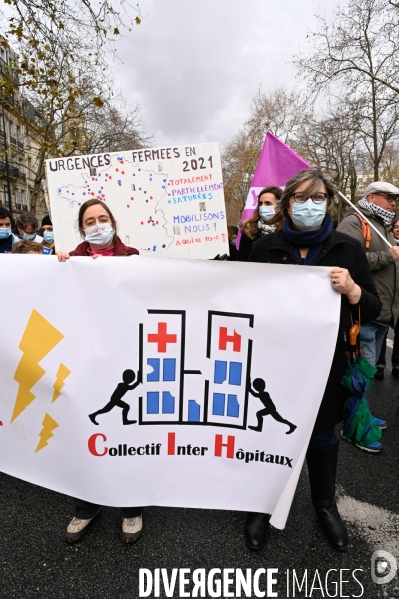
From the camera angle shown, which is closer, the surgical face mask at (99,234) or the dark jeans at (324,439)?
the dark jeans at (324,439)

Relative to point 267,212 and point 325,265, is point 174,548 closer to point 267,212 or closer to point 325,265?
point 325,265

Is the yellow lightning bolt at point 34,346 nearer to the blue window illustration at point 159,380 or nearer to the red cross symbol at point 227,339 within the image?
the blue window illustration at point 159,380

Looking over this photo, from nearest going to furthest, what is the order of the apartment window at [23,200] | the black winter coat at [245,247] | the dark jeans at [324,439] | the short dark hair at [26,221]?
the dark jeans at [324,439]
the black winter coat at [245,247]
the short dark hair at [26,221]
the apartment window at [23,200]

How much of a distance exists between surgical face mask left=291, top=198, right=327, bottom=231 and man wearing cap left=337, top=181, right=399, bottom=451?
1311 millimetres

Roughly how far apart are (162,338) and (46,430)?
2.41 feet

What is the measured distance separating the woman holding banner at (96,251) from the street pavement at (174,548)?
2.1 inches

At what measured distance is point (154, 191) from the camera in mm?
4176

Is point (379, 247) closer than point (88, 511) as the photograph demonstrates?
No

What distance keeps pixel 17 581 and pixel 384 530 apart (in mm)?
1819

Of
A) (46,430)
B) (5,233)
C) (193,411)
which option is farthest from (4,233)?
(193,411)

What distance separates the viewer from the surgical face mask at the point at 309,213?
6.00 feet

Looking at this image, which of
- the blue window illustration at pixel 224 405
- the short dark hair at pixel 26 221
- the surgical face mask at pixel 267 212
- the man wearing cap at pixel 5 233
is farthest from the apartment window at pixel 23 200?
the blue window illustration at pixel 224 405

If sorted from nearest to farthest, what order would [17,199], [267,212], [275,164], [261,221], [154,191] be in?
[267,212], [261,221], [275,164], [154,191], [17,199]

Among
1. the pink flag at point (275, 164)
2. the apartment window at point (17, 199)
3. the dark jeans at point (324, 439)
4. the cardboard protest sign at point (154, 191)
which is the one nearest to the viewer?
the dark jeans at point (324, 439)
